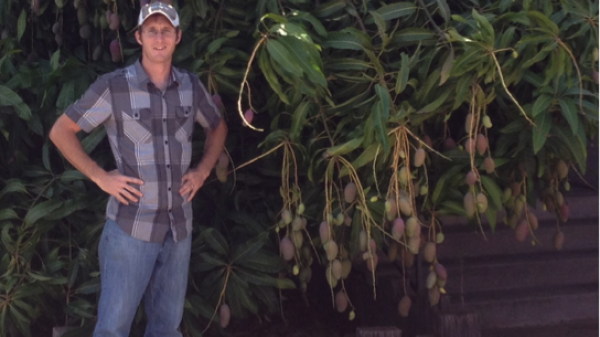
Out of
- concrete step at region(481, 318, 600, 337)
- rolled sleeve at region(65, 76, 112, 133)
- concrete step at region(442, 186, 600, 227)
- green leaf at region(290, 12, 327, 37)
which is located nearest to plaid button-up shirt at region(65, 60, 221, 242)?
rolled sleeve at region(65, 76, 112, 133)

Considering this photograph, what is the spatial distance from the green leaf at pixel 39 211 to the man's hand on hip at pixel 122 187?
53 cm

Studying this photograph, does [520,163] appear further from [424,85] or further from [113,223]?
[113,223]

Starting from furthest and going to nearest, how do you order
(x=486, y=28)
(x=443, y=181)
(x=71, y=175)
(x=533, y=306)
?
(x=533, y=306) < (x=71, y=175) < (x=443, y=181) < (x=486, y=28)

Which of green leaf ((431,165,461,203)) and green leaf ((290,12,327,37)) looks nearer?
green leaf ((290,12,327,37))

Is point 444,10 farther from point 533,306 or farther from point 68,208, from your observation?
point 533,306

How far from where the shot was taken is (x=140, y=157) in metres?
2.75

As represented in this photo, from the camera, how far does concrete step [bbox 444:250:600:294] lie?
169 inches

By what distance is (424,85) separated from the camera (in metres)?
2.93

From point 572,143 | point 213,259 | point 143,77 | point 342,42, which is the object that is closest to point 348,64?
point 342,42

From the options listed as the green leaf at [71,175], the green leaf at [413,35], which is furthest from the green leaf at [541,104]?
the green leaf at [71,175]

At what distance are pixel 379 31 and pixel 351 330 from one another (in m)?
1.79

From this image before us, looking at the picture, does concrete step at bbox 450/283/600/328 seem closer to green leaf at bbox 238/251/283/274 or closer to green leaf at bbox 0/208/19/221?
green leaf at bbox 238/251/283/274

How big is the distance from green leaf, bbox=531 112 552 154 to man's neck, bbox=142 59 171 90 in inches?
48.8

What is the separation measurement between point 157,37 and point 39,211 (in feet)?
2.88
